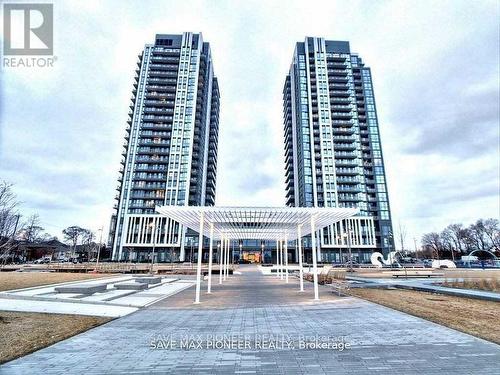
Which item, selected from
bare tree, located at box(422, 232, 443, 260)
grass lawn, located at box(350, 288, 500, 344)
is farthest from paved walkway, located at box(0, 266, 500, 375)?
bare tree, located at box(422, 232, 443, 260)

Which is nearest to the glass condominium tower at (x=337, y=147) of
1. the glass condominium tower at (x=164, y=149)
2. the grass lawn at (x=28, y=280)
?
the glass condominium tower at (x=164, y=149)

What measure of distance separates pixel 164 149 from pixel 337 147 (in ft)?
172

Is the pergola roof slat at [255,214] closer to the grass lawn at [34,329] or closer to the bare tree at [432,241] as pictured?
the grass lawn at [34,329]

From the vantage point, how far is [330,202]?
7325 cm

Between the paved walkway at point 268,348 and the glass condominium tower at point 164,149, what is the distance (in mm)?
58545

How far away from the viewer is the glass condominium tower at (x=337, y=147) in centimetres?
7162

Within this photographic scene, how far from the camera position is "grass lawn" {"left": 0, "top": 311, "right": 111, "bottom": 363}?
533 centimetres

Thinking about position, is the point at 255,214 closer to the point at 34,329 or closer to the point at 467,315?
the point at 467,315

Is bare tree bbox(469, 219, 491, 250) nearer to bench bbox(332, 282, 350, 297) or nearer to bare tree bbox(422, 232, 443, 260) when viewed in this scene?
bare tree bbox(422, 232, 443, 260)

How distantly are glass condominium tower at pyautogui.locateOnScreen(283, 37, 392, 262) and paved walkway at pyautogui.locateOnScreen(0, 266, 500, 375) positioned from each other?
6314 cm

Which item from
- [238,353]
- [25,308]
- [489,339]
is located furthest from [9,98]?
[489,339]

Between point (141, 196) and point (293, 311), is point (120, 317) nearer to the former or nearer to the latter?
point (293, 311)

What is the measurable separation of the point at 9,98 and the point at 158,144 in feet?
243

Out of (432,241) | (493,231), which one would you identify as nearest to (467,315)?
(493,231)
